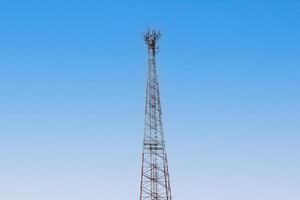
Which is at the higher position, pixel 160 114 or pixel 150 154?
pixel 160 114

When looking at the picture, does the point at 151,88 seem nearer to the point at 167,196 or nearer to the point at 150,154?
the point at 150,154

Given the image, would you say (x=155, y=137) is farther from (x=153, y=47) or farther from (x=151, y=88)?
(x=153, y=47)

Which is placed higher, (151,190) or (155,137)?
(155,137)

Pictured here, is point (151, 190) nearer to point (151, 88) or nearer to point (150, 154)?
point (150, 154)

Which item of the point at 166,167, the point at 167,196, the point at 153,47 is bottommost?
the point at 167,196

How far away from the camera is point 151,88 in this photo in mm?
55500

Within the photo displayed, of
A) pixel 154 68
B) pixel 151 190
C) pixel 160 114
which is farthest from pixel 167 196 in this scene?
pixel 154 68

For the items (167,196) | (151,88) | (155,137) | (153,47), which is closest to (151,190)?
(167,196)

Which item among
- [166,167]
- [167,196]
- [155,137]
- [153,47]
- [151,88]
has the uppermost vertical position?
[153,47]

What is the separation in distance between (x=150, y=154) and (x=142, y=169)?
2.14 metres

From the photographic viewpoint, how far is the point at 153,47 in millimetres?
55375

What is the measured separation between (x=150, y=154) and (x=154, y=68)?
33.6ft

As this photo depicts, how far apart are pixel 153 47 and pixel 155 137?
10.8 m

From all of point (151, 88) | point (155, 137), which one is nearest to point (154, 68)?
point (151, 88)
